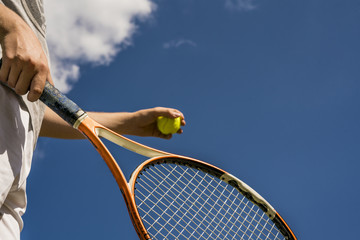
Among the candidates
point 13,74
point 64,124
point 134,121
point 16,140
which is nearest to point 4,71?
point 13,74

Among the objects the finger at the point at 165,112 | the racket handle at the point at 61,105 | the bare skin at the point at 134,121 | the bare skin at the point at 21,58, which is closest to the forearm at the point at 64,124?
the bare skin at the point at 134,121

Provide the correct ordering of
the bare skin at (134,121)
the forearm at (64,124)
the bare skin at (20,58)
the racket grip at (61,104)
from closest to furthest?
1. the bare skin at (20,58)
2. the racket grip at (61,104)
3. the forearm at (64,124)
4. the bare skin at (134,121)

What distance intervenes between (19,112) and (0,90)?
0.35 ft

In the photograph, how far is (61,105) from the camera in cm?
170

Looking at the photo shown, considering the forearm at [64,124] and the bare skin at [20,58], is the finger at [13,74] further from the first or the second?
the forearm at [64,124]

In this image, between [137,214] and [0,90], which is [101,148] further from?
[0,90]

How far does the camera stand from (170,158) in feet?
6.97

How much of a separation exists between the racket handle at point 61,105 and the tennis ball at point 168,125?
2.32 feet

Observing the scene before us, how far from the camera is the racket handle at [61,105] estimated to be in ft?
5.29

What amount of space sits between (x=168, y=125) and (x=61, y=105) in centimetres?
86

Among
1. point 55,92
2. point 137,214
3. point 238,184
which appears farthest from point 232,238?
point 55,92

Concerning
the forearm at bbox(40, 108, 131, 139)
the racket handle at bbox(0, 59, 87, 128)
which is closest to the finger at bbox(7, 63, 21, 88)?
the racket handle at bbox(0, 59, 87, 128)

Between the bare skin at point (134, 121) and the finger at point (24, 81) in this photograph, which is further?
the bare skin at point (134, 121)

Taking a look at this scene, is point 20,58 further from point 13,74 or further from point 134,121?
point 134,121
